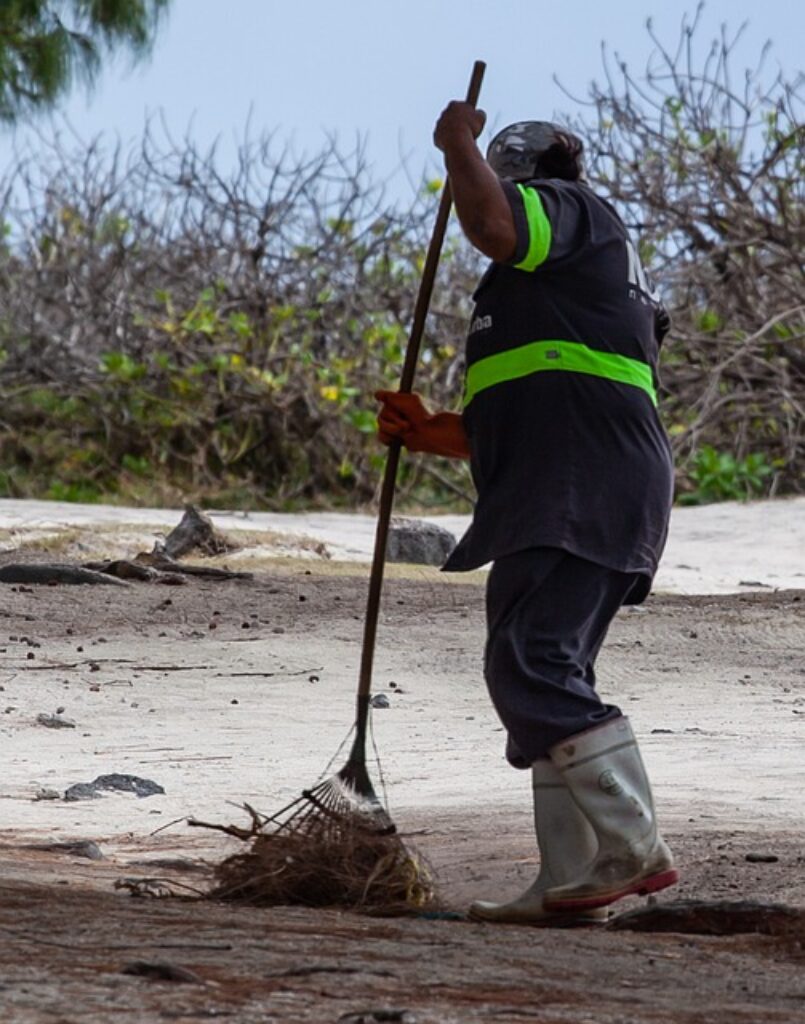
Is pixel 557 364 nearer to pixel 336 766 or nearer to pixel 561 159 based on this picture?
pixel 561 159

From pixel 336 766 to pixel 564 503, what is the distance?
2.56m

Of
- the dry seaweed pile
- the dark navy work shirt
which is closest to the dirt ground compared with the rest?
the dry seaweed pile

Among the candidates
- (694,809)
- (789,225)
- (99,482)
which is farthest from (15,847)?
(99,482)

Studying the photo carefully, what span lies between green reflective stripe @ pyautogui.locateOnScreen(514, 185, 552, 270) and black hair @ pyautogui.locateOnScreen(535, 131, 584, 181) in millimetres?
213

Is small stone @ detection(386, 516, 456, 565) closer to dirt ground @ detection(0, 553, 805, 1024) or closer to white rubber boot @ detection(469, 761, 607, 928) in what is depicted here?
dirt ground @ detection(0, 553, 805, 1024)

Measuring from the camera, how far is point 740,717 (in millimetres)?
6914

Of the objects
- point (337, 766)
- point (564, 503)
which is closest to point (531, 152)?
point (564, 503)

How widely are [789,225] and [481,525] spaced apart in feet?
42.1

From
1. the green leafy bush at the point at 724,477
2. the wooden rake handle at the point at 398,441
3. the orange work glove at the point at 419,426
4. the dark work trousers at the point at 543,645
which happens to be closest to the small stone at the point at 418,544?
the green leafy bush at the point at 724,477

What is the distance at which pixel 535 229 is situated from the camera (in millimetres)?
3629

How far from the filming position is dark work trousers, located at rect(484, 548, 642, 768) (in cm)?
365

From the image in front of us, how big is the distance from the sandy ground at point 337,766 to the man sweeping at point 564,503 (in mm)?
326

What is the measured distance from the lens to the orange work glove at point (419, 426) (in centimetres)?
393

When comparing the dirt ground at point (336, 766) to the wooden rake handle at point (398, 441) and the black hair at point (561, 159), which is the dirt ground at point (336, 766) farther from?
the black hair at point (561, 159)
